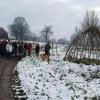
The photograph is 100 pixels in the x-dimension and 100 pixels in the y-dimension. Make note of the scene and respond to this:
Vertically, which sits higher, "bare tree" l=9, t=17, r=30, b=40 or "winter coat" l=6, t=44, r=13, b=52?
"bare tree" l=9, t=17, r=30, b=40

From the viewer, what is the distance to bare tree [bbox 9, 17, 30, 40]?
98.8m

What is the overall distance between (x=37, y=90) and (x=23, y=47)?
60.3 feet

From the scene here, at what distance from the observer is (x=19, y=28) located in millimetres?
103188

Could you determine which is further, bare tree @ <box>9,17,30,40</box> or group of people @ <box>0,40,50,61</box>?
bare tree @ <box>9,17,30,40</box>

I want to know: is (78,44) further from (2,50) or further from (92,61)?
(2,50)

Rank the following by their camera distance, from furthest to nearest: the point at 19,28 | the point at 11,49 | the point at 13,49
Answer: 1. the point at 19,28
2. the point at 13,49
3. the point at 11,49

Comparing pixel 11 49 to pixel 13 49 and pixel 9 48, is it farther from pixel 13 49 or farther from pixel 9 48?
pixel 13 49

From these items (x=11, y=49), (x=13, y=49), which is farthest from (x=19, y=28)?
(x=11, y=49)

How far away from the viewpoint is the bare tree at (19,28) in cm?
9881

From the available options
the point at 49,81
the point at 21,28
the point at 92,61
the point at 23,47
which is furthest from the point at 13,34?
the point at 49,81

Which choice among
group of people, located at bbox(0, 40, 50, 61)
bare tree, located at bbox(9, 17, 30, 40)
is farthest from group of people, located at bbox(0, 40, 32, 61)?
bare tree, located at bbox(9, 17, 30, 40)

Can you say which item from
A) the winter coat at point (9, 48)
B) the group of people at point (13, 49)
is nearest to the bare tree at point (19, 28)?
the group of people at point (13, 49)

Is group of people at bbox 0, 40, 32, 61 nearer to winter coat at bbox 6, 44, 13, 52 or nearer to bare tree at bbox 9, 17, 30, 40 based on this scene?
winter coat at bbox 6, 44, 13, 52

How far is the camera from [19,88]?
42.8ft
